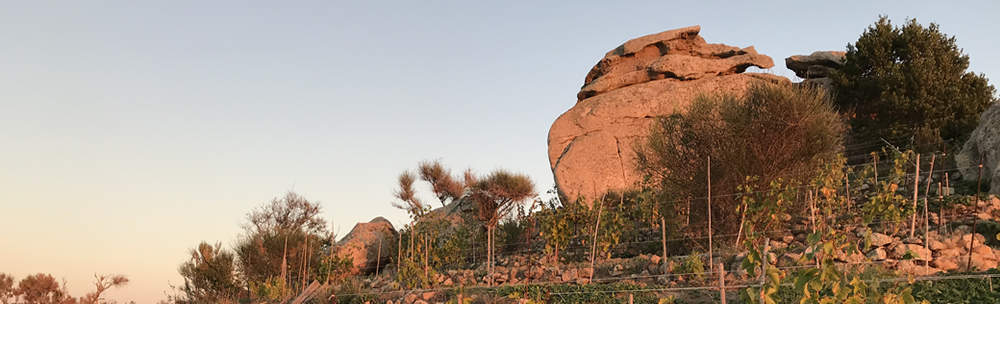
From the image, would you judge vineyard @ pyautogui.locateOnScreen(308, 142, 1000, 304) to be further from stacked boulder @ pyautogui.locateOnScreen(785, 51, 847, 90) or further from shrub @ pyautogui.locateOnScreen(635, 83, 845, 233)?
stacked boulder @ pyautogui.locateOnScreen(785, 51, 847, 90)

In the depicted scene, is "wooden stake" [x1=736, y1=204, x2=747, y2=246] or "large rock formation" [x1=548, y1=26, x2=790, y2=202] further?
"large rock formation" [x1=548, y1=26, x2=790, y2=202]

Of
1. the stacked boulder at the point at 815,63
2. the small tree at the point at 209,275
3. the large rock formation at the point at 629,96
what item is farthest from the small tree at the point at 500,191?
the stacked boulder at the point at 815,63

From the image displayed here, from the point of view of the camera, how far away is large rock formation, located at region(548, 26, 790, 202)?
47.3 feet

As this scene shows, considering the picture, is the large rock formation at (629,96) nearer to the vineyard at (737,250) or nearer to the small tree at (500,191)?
the small tree at (500,191)

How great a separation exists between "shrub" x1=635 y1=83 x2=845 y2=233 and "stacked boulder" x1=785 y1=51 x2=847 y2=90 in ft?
32.3

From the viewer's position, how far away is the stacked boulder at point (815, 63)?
61.0 feet

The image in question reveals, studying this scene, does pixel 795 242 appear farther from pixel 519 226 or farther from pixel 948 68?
pixel 948 68

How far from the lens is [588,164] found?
14.5 metres

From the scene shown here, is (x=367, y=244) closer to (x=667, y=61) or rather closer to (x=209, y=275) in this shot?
(x=209, y=275)

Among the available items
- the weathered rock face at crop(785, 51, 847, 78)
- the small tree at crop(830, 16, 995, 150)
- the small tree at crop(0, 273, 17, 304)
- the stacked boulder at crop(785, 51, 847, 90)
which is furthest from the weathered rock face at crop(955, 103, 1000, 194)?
the small tree at crop(0, 273, 17, 304)

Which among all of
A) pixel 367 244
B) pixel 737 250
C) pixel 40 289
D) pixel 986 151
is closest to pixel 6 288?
pixel 40 289

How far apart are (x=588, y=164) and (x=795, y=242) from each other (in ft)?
21.0

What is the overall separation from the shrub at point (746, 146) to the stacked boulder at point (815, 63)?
986cm

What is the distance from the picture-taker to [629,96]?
15.3 meters
